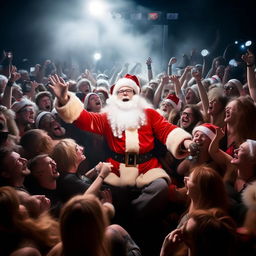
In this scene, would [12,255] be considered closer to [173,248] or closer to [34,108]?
[173,248]

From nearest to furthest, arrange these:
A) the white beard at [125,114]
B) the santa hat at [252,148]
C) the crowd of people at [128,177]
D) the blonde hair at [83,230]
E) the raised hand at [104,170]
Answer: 1. the blonde hair at [83,230]
2. the crowd of people at [128,177]
3. the santa hat at [252,148]
4. the raised hand at [104,170]
5. the white beard at [125,114]

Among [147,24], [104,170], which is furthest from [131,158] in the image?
[147,24]

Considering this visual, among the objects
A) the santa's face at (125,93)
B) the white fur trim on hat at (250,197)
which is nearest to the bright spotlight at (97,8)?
the santa's face at (125,93)

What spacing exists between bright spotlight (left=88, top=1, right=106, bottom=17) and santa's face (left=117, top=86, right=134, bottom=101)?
31.2 feet

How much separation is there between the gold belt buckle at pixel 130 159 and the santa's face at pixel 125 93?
70 centimetres

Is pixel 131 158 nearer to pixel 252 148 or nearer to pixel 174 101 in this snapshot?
pixel 252 148

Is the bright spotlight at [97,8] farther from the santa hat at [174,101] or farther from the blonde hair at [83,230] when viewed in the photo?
the blonde hair at [83,230]

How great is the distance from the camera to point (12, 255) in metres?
2.21

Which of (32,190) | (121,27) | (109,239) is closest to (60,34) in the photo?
(121,27)

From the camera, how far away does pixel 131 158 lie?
4.12 m

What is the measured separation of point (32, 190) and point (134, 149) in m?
1.25

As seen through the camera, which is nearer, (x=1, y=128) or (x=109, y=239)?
(x=109, y=239)

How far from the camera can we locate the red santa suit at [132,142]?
4.06 meters

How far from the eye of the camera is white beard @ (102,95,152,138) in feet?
13.9
